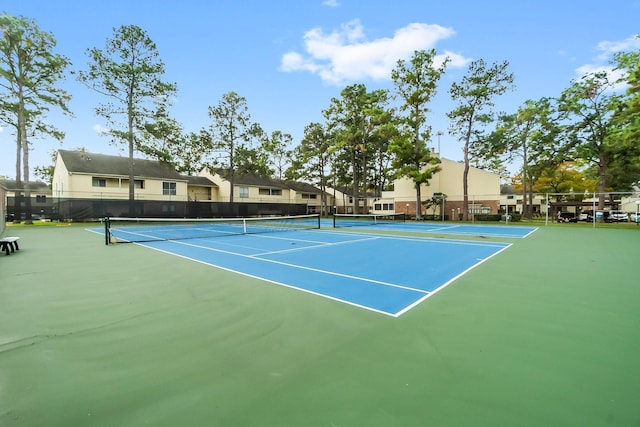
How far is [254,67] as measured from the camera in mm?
19125

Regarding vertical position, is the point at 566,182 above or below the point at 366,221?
above

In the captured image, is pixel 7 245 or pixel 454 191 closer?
pixel 7 245

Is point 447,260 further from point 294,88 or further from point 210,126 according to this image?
point 210,126

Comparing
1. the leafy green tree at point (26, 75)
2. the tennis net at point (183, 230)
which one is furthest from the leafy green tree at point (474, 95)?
the leafy green tree at point (26, 75)

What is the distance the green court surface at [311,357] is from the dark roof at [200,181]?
35.7 meters

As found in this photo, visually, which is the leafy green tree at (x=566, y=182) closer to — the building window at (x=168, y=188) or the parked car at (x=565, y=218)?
the parked car at (x=565, y=218)

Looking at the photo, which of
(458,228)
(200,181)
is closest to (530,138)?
(458,228)

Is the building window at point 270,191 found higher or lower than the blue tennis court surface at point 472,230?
higher

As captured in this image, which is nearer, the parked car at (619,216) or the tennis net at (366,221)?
the tennis net at (366,221)

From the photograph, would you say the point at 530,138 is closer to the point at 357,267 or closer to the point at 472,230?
the point at 472,230

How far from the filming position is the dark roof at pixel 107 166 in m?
28.7

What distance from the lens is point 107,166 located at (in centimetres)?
3083

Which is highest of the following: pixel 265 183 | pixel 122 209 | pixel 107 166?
pixel 107 166

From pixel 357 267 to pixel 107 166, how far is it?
3458 cm
